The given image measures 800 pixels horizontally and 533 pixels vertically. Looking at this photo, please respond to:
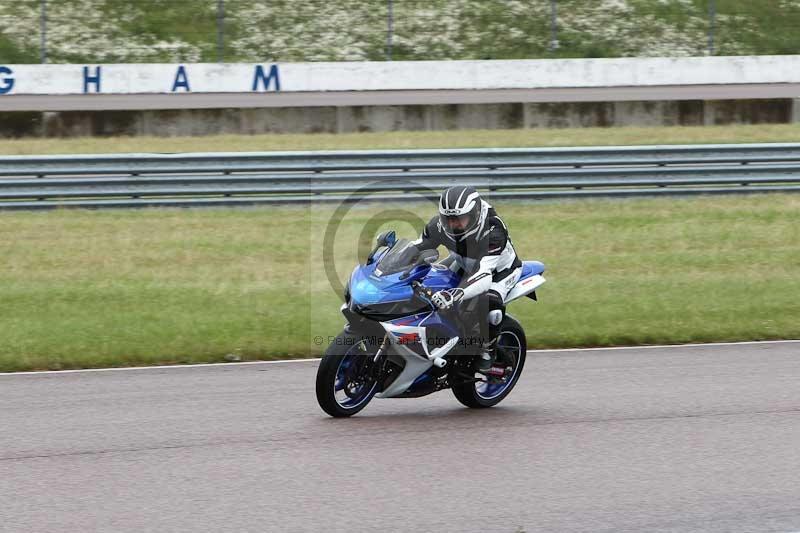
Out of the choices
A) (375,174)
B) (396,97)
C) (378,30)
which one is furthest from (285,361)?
(378,30)

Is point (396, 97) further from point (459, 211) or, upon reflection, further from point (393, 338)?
point (393, 338)

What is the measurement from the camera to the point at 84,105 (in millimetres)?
24922

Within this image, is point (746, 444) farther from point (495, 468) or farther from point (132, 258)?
point (132, 258)

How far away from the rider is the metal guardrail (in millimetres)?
7982

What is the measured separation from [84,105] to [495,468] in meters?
20.2

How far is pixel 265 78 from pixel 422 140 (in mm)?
6806

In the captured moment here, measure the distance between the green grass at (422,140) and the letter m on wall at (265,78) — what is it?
5.10m

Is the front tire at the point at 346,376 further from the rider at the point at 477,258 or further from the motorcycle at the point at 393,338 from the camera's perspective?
the rider at the point at 477,258

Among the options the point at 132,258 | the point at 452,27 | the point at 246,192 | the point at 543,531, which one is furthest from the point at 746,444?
the point at 452,27

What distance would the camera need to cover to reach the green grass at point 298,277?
10883 mm

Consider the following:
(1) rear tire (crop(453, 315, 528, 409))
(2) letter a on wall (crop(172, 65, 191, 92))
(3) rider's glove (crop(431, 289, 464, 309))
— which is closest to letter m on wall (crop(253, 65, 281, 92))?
(2) letter a on wall (crop(172, 65, 191, 92))

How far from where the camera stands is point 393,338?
7727mm

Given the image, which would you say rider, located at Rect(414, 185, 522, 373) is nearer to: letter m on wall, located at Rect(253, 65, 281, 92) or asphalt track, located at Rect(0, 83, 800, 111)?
asphalt track, located at Rect(0, 83, 800, 111)

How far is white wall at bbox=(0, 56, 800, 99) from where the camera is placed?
26.7 meters
